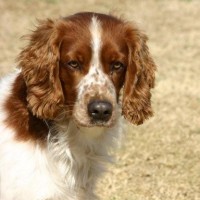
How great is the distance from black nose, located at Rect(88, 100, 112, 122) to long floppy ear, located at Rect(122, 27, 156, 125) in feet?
1.45

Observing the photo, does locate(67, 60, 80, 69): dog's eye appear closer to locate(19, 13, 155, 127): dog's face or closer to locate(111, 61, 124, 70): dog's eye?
locate(19, 13, 155, 127): dog's face

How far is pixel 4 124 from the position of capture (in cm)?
508

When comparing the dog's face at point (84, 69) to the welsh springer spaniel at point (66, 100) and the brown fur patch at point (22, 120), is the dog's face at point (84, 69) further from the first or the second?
the brown fur patch at point (22, 120)

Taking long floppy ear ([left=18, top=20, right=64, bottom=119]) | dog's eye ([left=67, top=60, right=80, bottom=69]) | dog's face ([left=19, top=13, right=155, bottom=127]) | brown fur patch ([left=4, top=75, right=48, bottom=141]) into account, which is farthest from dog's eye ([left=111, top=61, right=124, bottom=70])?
brown fur patch ([left=4, top=75, right=48, bottom=141])

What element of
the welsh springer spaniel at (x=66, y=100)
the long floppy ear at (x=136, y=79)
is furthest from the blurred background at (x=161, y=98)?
the welsh springer spaniel at (x=66, y=100)

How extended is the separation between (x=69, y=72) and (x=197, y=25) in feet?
35.2

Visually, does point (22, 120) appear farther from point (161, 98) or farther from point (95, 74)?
point (161, 98)

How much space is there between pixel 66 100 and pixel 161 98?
17.3 ft

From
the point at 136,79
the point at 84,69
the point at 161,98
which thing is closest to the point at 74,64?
the point at 84,69

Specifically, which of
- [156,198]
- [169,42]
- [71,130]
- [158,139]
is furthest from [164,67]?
[71,130]

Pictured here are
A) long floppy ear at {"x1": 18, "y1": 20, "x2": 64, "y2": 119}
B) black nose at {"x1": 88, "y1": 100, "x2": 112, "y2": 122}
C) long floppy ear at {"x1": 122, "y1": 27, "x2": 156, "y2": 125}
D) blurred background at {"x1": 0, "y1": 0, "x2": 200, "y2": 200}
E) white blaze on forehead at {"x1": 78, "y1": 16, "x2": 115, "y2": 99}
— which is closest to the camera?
black nose at {"x1": 88, "y1": 100, "x2": 112, "y2": 122}

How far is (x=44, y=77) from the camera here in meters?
4.99

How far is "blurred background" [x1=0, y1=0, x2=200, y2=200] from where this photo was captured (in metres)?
7.27

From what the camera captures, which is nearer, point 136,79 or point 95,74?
point 95,74
